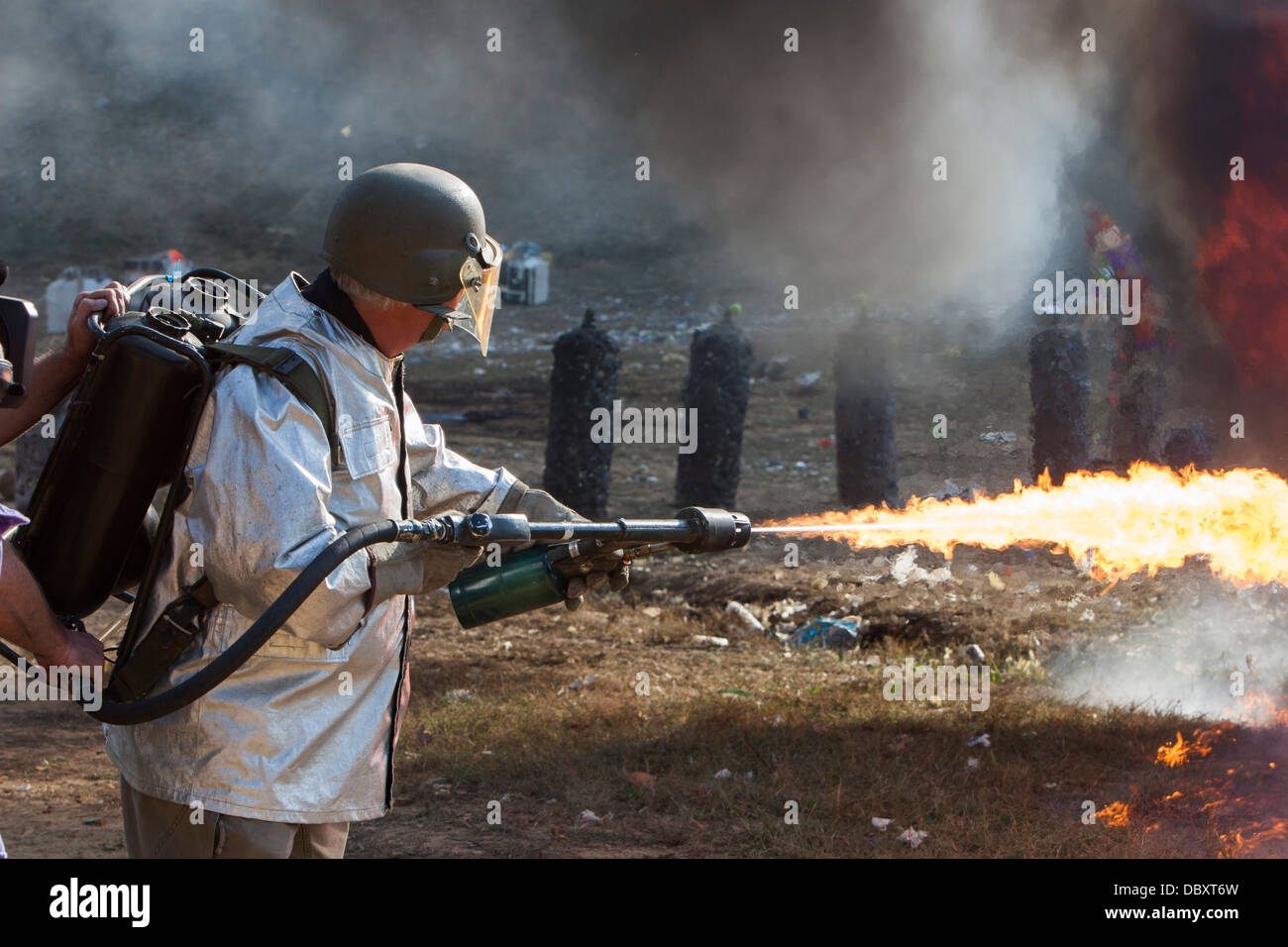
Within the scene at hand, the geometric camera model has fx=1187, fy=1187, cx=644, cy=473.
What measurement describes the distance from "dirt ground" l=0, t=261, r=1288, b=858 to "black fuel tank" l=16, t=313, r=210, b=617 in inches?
91.0

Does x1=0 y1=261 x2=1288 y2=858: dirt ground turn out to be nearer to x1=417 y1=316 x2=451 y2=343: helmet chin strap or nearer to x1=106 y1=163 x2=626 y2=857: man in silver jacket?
x1=106 y1=163 x2=626 y2=857: man in silver jacket

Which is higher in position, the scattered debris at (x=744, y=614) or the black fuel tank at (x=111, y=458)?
the black fuel tank at (x=111, y=458)

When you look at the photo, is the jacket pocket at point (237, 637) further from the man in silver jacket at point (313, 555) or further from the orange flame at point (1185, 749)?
the orange flame at point (1185, 749)

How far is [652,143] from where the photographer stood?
2453cm

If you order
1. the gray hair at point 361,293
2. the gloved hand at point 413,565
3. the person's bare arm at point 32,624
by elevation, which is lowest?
the person's bare arm at point 32,624

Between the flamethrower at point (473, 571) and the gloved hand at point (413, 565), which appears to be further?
the gloved hand at point (413, 565)

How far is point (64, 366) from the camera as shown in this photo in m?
2.67

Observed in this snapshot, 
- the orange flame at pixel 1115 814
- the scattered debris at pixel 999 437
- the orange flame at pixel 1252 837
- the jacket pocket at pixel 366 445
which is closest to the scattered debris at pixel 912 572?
the scattered debris at pixel 999 437

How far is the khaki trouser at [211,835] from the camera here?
7.74 feet

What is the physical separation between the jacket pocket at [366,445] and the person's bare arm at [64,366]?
0.68 meters

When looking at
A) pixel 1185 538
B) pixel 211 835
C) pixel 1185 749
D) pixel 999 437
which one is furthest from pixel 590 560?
pixel 999 437

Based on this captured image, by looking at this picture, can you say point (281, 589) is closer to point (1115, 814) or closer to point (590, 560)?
point (590, 560)

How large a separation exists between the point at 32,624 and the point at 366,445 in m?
0.72

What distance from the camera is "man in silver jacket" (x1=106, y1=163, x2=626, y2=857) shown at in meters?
2.22
